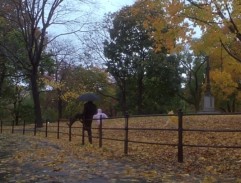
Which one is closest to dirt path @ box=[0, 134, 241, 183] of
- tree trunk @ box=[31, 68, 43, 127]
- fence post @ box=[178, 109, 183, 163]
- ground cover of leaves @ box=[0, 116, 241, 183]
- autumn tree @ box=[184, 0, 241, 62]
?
ground cover of leaves @ box=[0, 116, 241, 183]

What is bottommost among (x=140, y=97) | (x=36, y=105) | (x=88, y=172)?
(x=88, y=172)

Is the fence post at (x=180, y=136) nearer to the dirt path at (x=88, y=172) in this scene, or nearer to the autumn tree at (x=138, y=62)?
the dirt path at (x=88, y=172)

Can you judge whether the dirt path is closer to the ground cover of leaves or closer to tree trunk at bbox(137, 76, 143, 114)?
the ground cover of leaves

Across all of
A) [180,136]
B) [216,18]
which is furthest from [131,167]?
[216,18]

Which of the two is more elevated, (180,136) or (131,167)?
(180,136)

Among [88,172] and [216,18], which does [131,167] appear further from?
[216,18]

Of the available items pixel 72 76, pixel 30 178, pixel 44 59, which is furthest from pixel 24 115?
pixel 30 178

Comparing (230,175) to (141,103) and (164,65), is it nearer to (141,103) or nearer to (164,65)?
(164,65)

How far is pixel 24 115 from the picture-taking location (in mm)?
50938

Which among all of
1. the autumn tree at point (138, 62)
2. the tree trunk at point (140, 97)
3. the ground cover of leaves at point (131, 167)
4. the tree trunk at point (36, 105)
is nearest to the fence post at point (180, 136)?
the ground cover of leaves at point (131, 167)

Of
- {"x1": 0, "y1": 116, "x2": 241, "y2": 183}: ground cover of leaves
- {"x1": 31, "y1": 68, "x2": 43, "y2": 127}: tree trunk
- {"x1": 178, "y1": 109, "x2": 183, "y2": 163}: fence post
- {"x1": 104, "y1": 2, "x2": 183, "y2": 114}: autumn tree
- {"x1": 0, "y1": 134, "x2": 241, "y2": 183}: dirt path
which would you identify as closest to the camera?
{"x1": 0, "y1": 134, "x2": 241, "y2": 183}: dirt path

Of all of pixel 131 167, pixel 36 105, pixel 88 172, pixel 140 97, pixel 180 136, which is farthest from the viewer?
pixel 140 97

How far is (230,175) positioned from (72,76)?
4013cm

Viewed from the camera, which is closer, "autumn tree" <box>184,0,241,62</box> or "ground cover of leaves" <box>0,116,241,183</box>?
"ground cover of leaves" <box>0,116,241,183</box>
